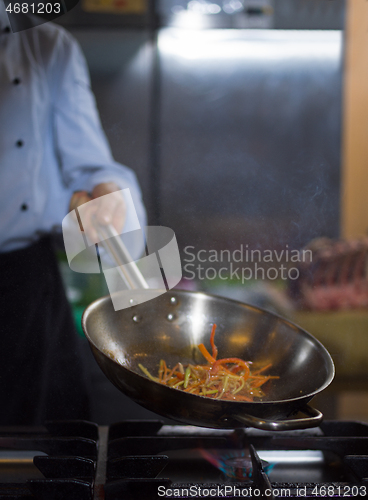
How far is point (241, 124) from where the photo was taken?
0.73 metres

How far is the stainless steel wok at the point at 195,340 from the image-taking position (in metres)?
0.60

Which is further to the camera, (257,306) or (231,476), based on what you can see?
(257,306)

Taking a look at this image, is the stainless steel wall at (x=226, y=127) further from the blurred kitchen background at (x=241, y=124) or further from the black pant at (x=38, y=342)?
the black pant at (x=38, y=342)

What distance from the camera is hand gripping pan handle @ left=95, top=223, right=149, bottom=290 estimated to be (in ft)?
2.19

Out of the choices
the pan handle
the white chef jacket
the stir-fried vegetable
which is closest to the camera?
the pan handle

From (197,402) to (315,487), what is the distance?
0.16 meters

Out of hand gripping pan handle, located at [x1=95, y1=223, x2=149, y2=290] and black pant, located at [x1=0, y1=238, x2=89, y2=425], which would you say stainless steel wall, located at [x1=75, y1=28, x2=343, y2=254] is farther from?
black pant, located at [x1=0, y1=238, x2=89, y2=425]

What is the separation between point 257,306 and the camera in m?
0.71

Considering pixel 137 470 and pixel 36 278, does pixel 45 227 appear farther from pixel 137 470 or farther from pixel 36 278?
pixel 137 470

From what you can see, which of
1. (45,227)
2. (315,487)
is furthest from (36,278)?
(315,487)

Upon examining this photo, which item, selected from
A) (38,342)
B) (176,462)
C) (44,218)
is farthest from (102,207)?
(176,462)

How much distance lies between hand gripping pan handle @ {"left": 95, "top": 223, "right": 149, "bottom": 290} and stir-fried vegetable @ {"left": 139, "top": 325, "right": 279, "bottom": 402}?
0.36 feet

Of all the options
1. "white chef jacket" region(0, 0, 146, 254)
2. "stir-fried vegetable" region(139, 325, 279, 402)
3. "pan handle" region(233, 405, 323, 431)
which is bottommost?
"stir-fried vegetable" region(139, 325, 279, 402)

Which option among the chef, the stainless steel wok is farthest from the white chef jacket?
the stainless steel wok
